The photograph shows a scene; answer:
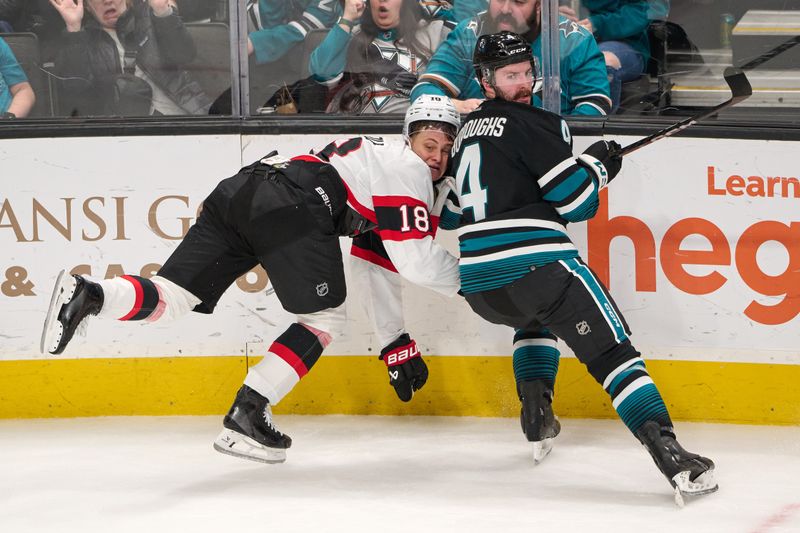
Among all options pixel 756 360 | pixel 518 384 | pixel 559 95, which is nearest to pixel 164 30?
pixel 559 95

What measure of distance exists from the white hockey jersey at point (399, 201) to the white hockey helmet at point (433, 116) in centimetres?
8

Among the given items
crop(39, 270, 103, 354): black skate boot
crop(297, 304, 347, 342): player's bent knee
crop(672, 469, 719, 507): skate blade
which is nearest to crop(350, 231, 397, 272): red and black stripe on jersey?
crop(297, 304, 347, 342): player's bent knee

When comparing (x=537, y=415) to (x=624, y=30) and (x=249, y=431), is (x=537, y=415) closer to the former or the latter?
(x=249, y=431)

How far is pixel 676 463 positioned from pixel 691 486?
0.08 m

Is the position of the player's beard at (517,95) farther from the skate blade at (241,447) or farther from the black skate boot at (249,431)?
the skate blade at (241,447)

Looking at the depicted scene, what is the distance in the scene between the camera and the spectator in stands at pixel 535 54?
3535 mm

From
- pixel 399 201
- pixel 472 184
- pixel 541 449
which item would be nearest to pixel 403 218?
pixel 399 201

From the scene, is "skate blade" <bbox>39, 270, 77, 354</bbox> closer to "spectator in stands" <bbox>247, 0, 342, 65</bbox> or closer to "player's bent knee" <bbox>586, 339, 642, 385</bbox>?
"spectator in stands" <bbox>247, 0, 342, 65</bbox>

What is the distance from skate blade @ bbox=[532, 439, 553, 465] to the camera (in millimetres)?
3070

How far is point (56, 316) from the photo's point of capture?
267cm

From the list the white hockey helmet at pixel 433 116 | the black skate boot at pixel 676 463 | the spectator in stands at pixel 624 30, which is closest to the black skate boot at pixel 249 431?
the white hockey helmet at pixel 433 116

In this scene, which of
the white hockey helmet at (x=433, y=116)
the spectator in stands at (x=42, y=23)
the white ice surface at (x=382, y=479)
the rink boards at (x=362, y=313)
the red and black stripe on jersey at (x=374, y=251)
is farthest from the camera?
the spectator in stands at (x=42, y=23)

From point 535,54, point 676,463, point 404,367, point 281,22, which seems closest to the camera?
point 676,463

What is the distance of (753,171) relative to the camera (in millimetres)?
3441
